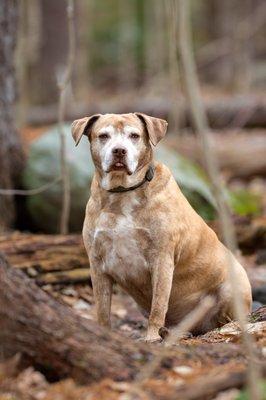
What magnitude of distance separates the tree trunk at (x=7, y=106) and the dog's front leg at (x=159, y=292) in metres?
3.56

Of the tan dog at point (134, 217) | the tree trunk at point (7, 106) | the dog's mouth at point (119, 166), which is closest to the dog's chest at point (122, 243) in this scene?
the tan dog at point (134, 217)

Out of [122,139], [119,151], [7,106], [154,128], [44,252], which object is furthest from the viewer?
[7,106]

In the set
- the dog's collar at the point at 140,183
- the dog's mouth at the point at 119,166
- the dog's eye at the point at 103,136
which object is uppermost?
the dog's eye at the point at 103,136

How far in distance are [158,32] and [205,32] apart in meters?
12.2

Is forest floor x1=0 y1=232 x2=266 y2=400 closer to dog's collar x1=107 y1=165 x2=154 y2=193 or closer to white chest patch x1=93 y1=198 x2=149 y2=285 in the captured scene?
white chest patch x1=93 y1=198 x2=149 y2=285

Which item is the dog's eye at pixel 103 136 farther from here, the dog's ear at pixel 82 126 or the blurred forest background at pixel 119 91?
the blurred forest background at pixel 119 91

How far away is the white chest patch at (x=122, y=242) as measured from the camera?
5402mm

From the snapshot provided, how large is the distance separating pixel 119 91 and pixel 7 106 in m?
20.8

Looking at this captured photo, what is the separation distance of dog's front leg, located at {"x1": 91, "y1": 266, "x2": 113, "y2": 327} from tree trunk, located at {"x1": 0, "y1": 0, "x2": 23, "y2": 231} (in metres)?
3.23

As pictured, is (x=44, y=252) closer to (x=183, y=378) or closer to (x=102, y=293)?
(x=102, y=293)

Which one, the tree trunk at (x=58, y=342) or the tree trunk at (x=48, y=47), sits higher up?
the tree trunk at (x=48, y=47)

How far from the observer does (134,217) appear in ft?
17.8

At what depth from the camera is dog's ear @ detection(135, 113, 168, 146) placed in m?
5.42

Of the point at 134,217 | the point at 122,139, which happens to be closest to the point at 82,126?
the point at 122,139
